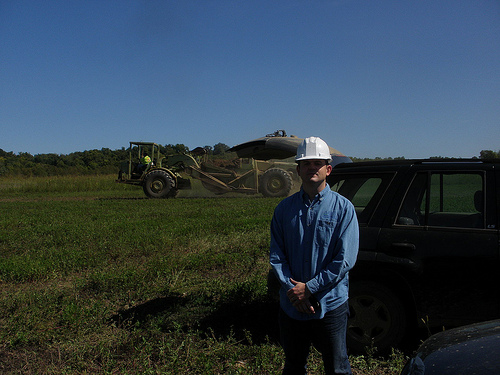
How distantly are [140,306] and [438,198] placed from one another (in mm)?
3208

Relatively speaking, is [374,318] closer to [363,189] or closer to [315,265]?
[363,189]

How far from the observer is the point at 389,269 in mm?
3240

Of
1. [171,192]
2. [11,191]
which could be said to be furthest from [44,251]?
[11,191]

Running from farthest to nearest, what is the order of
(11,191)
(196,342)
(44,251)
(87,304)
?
(11,191) → (44,251) → (87,304) → (196,342)

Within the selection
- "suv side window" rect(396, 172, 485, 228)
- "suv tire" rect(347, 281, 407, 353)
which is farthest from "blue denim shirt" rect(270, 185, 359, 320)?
"suv side window" rect(396, 172, 485, 228)

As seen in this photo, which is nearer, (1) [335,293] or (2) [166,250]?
(1) [335,293]

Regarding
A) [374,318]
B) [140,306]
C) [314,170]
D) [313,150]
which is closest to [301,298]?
[314,170]

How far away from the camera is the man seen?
2.21 metres

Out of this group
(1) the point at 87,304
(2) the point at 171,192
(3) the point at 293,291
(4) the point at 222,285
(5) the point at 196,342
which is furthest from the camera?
(2) the point at 171,192

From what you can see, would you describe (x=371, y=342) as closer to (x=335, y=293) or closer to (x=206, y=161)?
(x=335, y=293)

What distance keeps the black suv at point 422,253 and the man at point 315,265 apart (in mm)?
1074

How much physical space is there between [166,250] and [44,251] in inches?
79.3

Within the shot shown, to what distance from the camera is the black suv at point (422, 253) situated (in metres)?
3.08

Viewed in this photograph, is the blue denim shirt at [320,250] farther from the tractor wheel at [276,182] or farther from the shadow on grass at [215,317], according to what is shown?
the tractor wheel at [276,182]
